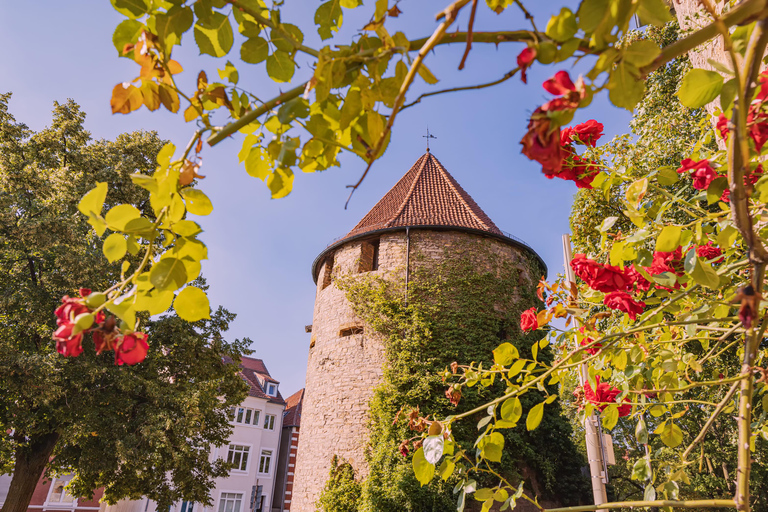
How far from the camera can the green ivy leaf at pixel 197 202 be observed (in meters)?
1.15

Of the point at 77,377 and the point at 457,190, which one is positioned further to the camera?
the point at 457,190

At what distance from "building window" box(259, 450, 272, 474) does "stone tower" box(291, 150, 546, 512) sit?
16936mm

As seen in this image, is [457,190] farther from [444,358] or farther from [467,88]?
[467,88]

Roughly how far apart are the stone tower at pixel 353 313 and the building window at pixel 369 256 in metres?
0.03

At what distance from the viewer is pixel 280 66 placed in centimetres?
128

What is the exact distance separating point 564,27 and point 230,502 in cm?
2899

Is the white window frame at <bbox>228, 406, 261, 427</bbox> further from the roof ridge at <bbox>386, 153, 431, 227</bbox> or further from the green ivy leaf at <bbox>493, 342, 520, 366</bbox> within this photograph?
the green ivy leaf at <bbox>493, 342, 520, 366</bbox>

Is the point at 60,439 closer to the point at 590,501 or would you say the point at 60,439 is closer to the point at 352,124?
the point at 590,501

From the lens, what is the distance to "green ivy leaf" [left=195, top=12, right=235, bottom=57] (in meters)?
1.22

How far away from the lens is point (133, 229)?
3.44ft

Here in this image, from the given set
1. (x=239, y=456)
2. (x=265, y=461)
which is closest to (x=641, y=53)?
(x=239, y=456)

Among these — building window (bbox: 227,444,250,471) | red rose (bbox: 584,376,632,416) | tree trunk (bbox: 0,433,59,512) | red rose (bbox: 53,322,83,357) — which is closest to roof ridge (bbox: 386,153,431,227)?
tree trunk (bbox: 0,433,59,512)

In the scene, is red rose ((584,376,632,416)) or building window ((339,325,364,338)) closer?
red rose ((584,376,632,416))

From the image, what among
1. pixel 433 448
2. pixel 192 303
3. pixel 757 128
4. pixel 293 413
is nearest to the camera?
pixel 192 303
